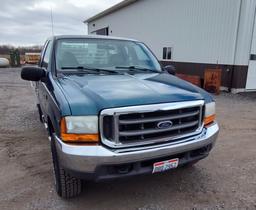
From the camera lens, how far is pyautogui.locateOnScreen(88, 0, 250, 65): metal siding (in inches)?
420

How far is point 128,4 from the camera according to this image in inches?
736

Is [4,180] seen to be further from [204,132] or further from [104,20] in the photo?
[104,20]

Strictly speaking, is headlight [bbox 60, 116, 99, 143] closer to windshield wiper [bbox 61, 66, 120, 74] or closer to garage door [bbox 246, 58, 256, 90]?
windshield wiper [bbox 61, 66, 120, 74]

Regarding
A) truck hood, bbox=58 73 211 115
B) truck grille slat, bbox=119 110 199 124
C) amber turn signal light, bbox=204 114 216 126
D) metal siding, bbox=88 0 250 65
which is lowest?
amber turn signal light, bbox=204 114 216 126

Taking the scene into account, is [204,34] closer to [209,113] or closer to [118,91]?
[209,113]

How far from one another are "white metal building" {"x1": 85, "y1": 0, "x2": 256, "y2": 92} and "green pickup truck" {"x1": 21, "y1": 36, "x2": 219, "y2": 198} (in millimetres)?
8187

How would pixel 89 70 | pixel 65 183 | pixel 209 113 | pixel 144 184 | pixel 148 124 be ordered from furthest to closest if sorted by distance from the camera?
1. pixel 89 70
2. pixel 144 184
3. pixel 209 113
4. pixel 65 183
5. pixel 148 124

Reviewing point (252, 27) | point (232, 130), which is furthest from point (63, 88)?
point (252, 27)

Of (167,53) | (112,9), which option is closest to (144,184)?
(167,53)

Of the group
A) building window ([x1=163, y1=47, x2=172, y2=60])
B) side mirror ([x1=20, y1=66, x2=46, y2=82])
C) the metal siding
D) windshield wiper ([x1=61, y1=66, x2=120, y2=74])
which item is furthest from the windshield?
building window ([x1=163, y1=47, x2=172, y2=60])

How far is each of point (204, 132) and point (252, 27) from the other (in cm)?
892

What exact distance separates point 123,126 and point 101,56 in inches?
72.2

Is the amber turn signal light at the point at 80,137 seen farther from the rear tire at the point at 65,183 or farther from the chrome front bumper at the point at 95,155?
the rear tire at the point at 65,183

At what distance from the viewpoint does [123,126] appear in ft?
8.18
